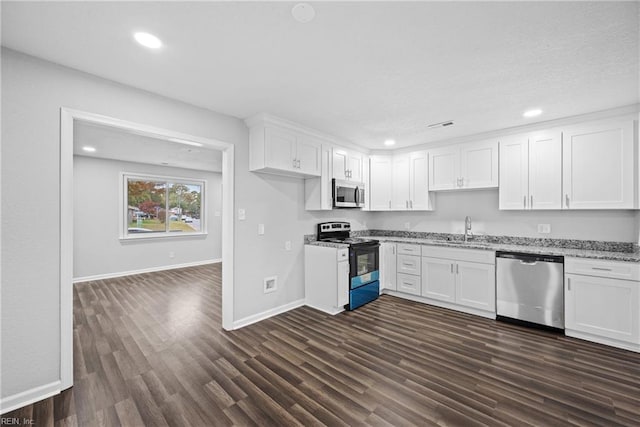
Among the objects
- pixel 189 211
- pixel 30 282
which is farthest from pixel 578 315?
pixel 189 211

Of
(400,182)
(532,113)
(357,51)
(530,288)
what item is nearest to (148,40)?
(357,51)

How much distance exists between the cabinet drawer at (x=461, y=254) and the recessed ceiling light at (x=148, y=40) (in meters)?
3.81

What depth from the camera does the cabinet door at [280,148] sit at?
10.5ft

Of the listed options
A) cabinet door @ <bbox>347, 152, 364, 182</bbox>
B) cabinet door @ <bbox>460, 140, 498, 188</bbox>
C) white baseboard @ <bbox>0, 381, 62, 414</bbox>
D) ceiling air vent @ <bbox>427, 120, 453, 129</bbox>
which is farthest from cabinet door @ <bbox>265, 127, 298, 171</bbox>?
white baseboard @ <bbox>0, 381, 62, 414</bbox>

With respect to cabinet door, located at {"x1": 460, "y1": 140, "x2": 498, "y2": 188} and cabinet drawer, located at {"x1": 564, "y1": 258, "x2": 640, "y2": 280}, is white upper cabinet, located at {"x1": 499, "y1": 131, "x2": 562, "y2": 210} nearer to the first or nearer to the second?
cabinet door, located at {"x1": 460, "y1": 140, "x2": 498, "y2": 188}

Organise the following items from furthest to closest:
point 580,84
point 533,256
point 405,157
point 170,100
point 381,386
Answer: point 405,157 < point 533,256 < point 170,100 < point 580,84 < point 381,386

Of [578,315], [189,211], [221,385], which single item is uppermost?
[189,211]

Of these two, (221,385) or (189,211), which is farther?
(189,211)

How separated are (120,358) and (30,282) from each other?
1.05 meters

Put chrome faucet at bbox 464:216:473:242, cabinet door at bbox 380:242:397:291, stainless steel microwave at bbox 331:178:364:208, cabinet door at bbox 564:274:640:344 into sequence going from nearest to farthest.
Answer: cabinet door at bbox 564:274:640:344
stainless steel microwave at bbox 331:178:364:208
chrome faucet at bbox 464:216:473:242
cabinet door at bbox 380:242:397:291

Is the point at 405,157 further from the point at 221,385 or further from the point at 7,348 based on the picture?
the point at 7,348

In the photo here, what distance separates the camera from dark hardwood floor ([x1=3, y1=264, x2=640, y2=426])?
1822 millimetres

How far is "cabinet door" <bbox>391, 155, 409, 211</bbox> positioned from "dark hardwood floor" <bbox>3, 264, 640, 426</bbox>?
6.13 ft

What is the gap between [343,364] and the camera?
2424mm
